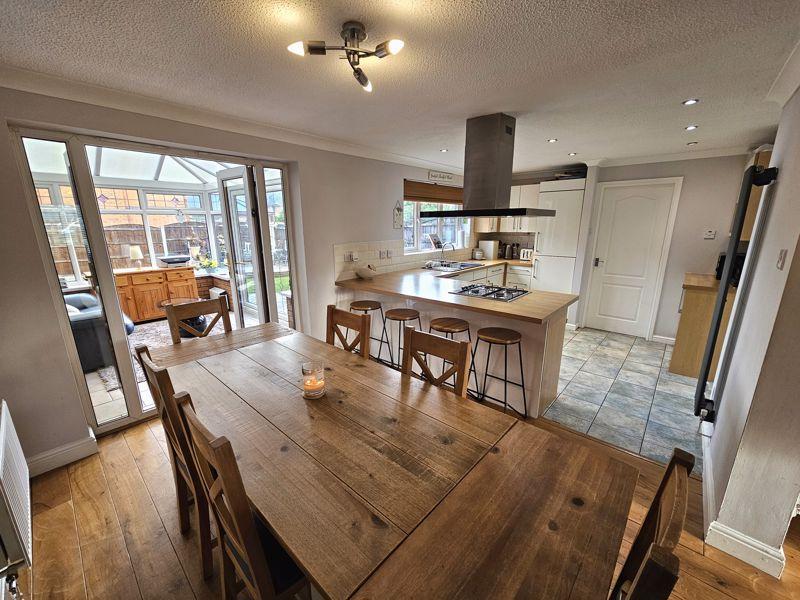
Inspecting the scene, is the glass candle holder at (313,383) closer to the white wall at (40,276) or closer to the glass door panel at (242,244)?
the white wall at (40,276)

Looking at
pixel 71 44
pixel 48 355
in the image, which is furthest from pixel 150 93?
pixel 48 355

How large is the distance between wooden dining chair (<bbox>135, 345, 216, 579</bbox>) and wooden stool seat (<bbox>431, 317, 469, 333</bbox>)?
1851mm

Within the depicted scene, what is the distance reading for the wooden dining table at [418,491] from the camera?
735 mm

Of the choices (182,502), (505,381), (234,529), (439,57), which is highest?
(439,57)

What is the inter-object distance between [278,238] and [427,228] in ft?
7.96

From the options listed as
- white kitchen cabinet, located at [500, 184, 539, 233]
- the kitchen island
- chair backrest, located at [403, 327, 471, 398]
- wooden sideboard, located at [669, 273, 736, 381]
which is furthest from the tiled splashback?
wooden sideboard, located at [669, 273, 736, 381]

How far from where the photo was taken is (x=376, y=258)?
3.96m

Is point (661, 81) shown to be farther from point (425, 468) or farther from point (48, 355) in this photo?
point (48, 355)

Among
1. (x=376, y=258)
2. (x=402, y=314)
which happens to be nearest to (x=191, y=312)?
(x=402, y=314)

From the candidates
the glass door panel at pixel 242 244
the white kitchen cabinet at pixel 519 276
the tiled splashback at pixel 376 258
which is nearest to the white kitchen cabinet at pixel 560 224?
the white kitchen cabinet at pixel 519 276

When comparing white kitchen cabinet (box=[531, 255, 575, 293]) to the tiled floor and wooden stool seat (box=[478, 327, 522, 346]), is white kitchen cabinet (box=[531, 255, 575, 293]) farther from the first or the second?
wooden stool seat (box=[478, 327, 522, 346])

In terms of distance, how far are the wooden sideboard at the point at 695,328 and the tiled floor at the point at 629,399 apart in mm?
140

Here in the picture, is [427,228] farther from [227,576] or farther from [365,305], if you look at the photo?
[227,576]

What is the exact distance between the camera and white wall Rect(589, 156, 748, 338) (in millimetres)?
3609
